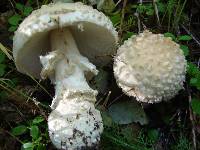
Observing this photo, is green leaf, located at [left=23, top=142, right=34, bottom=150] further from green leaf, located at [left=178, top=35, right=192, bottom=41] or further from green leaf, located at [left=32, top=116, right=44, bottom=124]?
green leaf, located at [left=178, top=35, right=192, bottom=41]

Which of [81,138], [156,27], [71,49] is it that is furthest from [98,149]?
[156,27]

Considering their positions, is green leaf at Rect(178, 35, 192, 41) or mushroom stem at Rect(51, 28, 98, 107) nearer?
mushroom stem at Rect(51, 28, 98, 107)

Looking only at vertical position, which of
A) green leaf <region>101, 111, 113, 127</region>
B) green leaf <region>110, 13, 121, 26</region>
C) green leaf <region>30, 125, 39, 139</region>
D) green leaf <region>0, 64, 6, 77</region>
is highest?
green leaf <region>110, 13, 121, 26</region>

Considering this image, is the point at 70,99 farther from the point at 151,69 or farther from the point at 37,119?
the point at 151,69

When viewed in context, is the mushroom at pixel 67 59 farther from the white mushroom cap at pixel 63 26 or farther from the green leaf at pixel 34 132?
the green leaf at pixel 34 132

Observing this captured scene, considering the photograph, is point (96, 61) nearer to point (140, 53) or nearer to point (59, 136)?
point (140, 53)

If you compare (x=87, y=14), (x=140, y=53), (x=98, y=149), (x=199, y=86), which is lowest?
(x=98, y=149)

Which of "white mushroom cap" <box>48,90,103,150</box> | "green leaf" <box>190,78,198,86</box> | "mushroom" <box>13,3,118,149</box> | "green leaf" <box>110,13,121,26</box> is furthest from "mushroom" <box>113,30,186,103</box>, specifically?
"green leaf" <box>110,13,121,26</box>

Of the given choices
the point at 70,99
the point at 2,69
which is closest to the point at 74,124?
the point at 70,99
